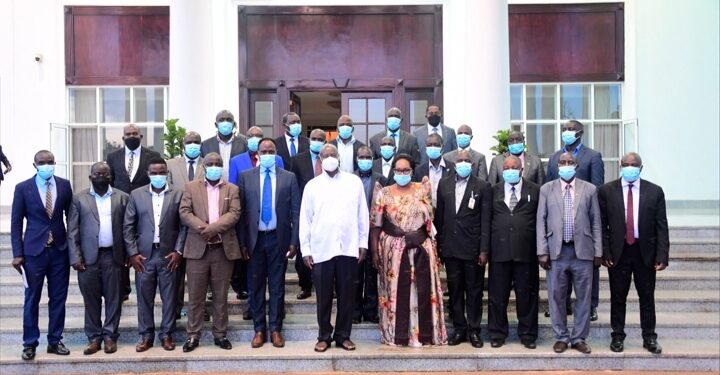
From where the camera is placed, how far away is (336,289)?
7605mm

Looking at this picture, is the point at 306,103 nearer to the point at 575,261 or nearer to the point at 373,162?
the point at 373,162

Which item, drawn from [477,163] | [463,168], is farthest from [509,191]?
[477,163]

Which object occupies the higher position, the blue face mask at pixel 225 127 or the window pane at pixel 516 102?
the window pane at pixel 516 102

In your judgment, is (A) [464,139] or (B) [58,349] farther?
(A) [464,139]

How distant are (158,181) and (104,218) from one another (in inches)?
26.9

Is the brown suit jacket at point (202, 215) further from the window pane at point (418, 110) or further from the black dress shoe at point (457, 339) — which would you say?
the window pane at point (418, 110)

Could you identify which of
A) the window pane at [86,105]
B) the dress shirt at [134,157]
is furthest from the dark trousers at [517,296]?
the window pane at [86,105]

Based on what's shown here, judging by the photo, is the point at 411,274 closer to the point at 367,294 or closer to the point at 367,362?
the point at 367,294

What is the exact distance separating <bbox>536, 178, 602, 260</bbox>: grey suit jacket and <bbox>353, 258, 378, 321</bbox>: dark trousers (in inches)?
75.5

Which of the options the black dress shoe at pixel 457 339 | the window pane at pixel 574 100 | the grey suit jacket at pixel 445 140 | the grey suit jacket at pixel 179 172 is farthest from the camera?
the window pane at pixel 574 100

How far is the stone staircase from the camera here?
24.1ft

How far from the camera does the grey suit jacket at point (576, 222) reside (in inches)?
291

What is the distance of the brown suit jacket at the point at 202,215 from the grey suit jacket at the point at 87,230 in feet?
2.28

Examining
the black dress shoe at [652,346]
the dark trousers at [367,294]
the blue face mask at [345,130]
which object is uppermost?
the blue face mask at [345,130]
